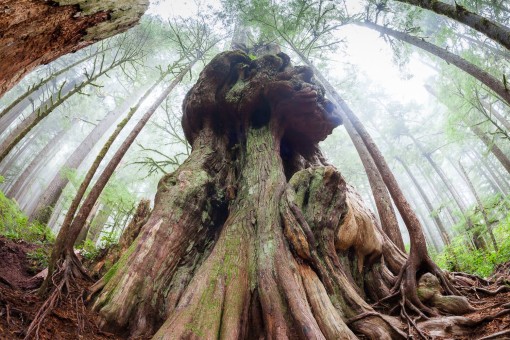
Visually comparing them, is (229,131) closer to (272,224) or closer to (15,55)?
(272,224)

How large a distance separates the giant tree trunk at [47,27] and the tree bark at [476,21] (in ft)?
15.9

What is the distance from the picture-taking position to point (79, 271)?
3.50 m

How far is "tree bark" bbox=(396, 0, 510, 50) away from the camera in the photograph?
12.3 feet

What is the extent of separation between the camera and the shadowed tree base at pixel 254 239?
2.55m

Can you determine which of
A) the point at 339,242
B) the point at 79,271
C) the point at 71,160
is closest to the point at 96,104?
the point at 71,160

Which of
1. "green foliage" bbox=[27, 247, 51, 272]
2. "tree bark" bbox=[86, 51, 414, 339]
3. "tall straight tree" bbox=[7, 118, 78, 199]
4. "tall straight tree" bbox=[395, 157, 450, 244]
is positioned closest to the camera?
"tree bark" bbox=[86, 51, 414, 339]

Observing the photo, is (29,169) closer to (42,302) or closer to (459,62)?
(42,302)

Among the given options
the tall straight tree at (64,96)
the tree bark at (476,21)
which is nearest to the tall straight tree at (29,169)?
the tall straight tree at (64,96)

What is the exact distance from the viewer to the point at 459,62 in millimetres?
5719

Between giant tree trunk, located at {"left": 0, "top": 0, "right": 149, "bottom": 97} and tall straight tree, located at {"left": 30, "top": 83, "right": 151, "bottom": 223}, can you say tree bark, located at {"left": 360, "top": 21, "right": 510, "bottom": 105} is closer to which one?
giant tree trunk, located at {"left": 0, "top": 0, "right": 149, "bottom": 97}

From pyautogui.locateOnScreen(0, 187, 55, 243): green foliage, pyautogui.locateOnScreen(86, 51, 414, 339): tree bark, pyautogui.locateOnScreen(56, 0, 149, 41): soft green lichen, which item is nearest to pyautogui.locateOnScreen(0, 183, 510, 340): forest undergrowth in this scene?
pyautogui.locateOnScreen(86, 51, 414, 339): tree bark

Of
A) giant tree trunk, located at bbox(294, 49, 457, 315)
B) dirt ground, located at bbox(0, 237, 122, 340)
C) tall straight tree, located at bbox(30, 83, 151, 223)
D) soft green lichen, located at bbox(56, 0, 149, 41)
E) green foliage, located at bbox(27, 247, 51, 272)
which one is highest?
tall straight tree, located at bbox(30, 83, 151, 223)

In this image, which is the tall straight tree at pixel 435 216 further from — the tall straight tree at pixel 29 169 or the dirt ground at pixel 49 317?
the tall straight tree at pixel 29 169

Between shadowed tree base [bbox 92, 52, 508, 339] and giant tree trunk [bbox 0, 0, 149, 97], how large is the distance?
2227 millimetres
